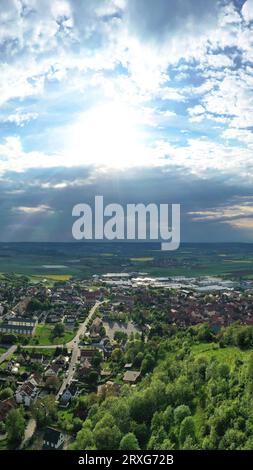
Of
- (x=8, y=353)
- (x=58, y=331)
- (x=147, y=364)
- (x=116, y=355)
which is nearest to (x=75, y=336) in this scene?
(x=58, y=331)

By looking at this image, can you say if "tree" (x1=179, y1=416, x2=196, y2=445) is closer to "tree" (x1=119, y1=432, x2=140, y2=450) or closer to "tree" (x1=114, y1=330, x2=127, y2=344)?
"tree" (x1=119, y1=432, x2=140, y2=450)

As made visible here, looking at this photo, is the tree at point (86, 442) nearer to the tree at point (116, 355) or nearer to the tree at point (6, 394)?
the tree at point (6, 394)

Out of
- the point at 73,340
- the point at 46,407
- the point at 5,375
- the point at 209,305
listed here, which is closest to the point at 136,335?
the point at 73,340

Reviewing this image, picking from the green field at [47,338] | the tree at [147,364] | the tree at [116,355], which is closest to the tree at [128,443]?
the tree at [147,364]
